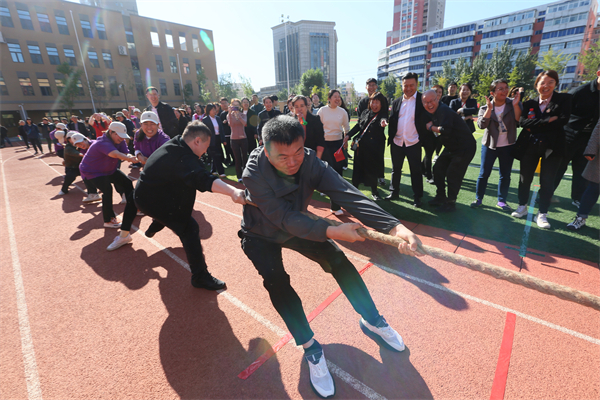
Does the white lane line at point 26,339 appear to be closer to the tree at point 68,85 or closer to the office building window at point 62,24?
the tree at point 68,85

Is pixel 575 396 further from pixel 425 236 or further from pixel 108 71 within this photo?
pixel 108 71

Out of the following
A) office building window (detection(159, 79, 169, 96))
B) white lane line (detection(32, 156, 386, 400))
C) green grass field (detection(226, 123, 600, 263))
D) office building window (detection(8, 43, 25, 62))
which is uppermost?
office building window (detection(8, 43, 25, 62))

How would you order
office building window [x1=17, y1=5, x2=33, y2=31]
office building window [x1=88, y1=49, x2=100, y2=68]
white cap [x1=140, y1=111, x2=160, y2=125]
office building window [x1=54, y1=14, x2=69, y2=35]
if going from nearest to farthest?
1. white cap [x1=140, y1=111, x2=160, y2=125]
2. office building window [x1=17, y1=5, x2=33, y2=31]
3. office building window [x1=54, y1=14, x2=69, y2=35]
4. office building window [x1=88, y1=49, x2=100, y2=68]

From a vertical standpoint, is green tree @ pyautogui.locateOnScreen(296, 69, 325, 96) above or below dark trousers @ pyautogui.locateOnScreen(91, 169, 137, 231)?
above

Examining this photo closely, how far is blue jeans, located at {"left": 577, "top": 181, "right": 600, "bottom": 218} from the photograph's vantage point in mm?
3999

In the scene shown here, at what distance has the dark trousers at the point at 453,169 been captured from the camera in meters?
4.96

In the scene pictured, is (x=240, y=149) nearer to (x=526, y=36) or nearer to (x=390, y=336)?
(x=390, y=336)

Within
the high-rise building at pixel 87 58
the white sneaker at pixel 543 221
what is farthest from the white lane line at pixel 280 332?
the high-rise building at pixel 87 58

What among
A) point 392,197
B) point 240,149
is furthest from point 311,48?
point 392,197

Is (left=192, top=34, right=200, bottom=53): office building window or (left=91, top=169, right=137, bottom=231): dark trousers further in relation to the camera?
(left=192, top=34, right=200, bottom=53): office building window

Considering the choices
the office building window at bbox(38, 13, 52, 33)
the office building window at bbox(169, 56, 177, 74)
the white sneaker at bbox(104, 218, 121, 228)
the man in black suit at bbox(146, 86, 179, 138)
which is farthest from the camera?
the office building window at bbox(169, 56, 177, 74)

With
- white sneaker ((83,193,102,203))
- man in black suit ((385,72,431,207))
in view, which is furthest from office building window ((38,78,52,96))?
man in black suit ((385,72,431,207))

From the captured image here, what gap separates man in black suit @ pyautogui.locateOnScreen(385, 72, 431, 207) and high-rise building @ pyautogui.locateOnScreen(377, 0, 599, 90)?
195 ft

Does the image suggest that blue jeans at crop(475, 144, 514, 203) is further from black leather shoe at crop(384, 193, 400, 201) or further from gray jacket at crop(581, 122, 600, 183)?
black leather shoe at crop(384, 193, 400, 201)
